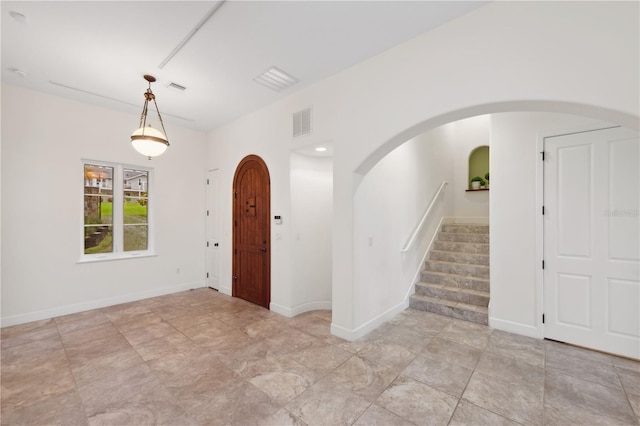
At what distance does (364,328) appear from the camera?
3.49 meters

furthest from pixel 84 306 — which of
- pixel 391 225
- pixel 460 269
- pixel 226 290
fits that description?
pixel 460 269

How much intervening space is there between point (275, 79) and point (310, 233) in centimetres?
236

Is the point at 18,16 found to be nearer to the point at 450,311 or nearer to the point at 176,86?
the point at 176,86

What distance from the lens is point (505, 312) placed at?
11.6 feet

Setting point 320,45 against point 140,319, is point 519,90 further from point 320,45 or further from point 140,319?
point 140,319

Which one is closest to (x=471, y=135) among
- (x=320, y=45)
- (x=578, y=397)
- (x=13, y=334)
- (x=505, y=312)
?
(x=505, y=312)

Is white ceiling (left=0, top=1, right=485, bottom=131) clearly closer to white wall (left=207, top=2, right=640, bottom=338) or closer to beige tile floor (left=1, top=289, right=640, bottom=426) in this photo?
white wall (left=207, top=2, right=640, bottom=338)

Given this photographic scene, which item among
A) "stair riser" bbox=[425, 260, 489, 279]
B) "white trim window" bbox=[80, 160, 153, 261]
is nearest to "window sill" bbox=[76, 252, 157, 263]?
"white trim window" bbox=[80, 160, 153, 261]

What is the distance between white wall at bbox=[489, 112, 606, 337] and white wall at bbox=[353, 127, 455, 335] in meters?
1.27

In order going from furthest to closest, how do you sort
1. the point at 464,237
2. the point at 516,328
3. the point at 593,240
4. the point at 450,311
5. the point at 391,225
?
the point at 464,237
the point at 391,225
the point at 450,311
the point at 516,328
the point at 593,240

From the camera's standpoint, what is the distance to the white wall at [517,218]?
3.32m

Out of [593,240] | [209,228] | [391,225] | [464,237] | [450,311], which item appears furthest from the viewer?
[209,228]

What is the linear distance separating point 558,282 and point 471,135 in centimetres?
465

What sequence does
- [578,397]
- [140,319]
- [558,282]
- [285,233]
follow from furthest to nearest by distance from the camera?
[285,233], [140,319], [558,282], [578,397]
